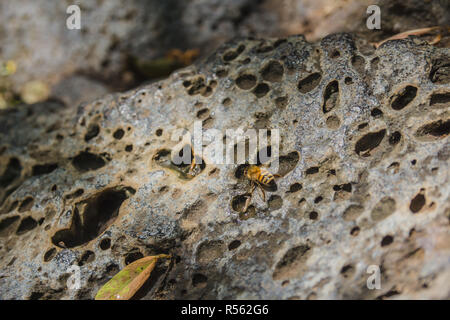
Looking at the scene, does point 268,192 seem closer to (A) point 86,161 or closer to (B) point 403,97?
(B) point 403,97

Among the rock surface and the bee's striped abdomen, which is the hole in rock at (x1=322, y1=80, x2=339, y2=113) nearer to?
the rock surface

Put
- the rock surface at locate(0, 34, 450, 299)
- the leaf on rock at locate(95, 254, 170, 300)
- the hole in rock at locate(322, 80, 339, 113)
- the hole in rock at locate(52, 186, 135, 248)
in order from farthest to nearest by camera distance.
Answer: the hole in rock at locate(52, 186, 135, 248) < the hole in rock at locate(322, 80, 339, 113) < the leaf on rock at locate(95, 254, 170, 300) < the rock surface at locate(0, 34, 450, 299)

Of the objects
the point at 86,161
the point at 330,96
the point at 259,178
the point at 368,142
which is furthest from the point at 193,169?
the point at 368,142

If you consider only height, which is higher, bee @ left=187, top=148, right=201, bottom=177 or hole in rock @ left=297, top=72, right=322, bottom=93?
hole in rock @ left=297, top=72, right=322, bottom=93

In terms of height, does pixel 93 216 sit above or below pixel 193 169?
below

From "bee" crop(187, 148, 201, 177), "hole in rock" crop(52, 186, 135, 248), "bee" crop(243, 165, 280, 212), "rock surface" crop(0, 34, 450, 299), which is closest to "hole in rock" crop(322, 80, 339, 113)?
"rock surface" crop(0, 34, 450, 299)

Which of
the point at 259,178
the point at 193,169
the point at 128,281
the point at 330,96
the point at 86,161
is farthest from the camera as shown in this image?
the point at 86,161

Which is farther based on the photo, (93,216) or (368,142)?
(93,216)
